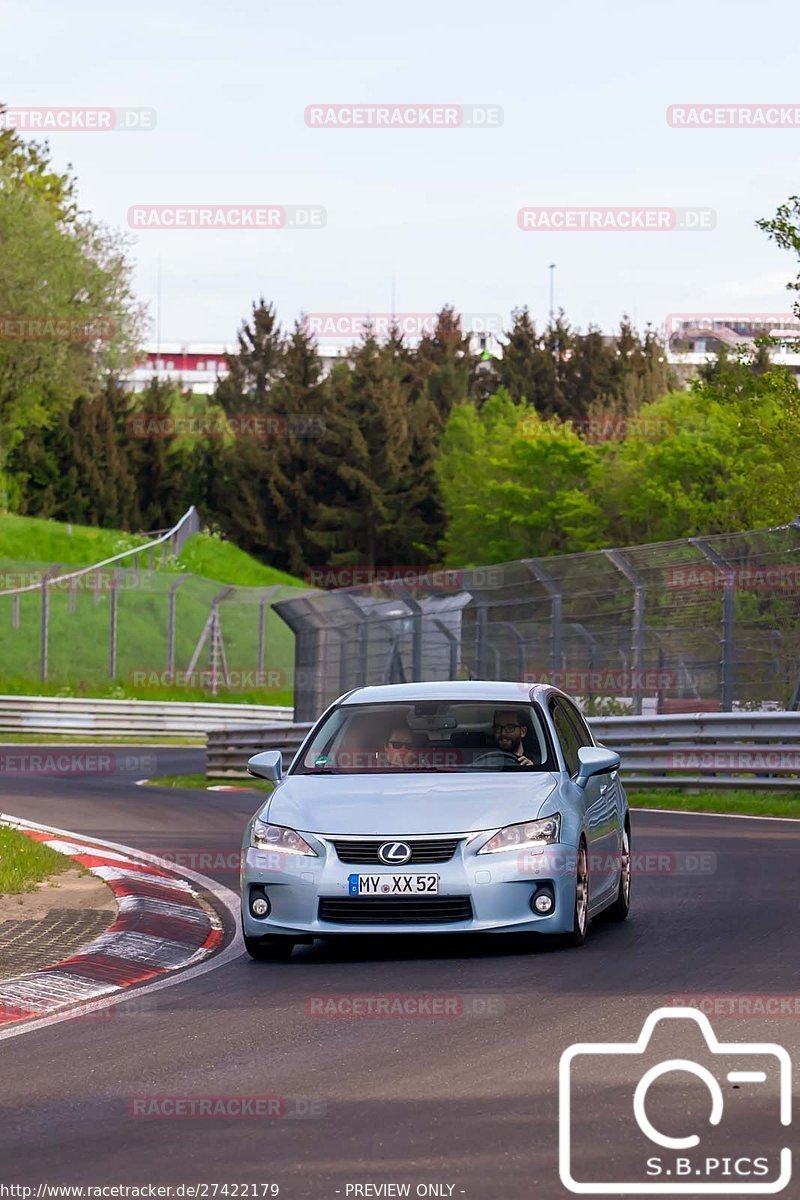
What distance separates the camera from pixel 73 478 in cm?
8325

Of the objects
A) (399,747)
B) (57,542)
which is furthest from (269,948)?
(57,542)

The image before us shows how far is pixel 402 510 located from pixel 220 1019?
280ft

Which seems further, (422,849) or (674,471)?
(674,471)

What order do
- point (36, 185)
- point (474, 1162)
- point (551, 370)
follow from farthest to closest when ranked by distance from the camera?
point (551, 370)
point (36, 185)
point (474, 1162)

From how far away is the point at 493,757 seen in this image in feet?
36.7

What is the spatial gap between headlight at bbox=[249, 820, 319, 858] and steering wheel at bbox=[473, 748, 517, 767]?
1309 mm

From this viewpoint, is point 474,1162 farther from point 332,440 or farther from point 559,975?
point 332,440

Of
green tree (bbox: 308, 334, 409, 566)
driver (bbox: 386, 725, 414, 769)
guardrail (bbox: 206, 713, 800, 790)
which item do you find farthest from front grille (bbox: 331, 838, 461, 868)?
green tree (bbox: 308, 334, 409, 566)

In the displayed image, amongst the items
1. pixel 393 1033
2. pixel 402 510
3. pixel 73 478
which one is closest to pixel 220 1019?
pixel 393 1033

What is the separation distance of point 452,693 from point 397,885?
→ 1979 mm

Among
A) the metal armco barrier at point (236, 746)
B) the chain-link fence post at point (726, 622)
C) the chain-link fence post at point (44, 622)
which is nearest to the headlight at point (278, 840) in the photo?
the chain-link fence post at point (726, 622)

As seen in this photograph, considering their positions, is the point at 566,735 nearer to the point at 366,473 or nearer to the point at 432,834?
the point at 432,834

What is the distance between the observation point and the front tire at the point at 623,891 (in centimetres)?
1177

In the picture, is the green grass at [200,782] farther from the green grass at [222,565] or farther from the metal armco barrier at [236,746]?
the green grass at [222,565]
